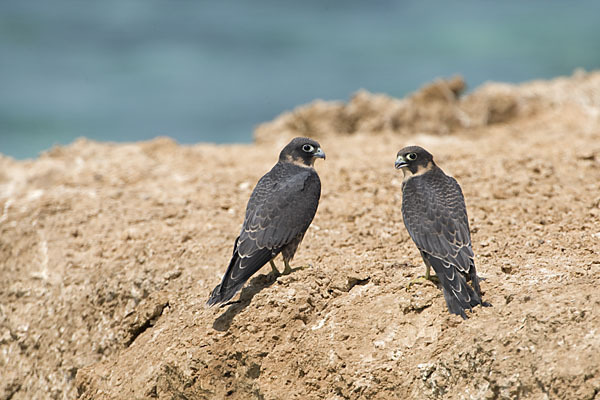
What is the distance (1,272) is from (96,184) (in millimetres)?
2048

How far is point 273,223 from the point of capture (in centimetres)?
550

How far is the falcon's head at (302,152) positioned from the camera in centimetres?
610

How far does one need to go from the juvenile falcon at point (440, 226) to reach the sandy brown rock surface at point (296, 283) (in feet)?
0.59

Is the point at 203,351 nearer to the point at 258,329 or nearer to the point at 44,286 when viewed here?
the point at 258,329

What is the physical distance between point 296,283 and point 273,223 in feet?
1.83

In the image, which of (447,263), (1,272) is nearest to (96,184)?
(1,272)

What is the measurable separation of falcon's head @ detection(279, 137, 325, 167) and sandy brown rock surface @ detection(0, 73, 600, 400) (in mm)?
992

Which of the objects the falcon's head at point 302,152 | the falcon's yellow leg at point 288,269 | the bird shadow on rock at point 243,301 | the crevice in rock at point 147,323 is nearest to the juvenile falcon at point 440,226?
the falcon's head at point 302,152

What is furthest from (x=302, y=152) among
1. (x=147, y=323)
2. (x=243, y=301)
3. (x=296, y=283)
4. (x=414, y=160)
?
(x=147, y=323)

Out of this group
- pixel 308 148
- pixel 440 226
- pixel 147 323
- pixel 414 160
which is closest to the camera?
A: pixel 440 226

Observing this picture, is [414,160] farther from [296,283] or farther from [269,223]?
[296,283]

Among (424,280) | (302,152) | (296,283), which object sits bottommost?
(424,280)

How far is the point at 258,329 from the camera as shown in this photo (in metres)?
5.25

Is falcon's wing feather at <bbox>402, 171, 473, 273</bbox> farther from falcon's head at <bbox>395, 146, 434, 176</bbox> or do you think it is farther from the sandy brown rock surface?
the sandy brown rock surface
